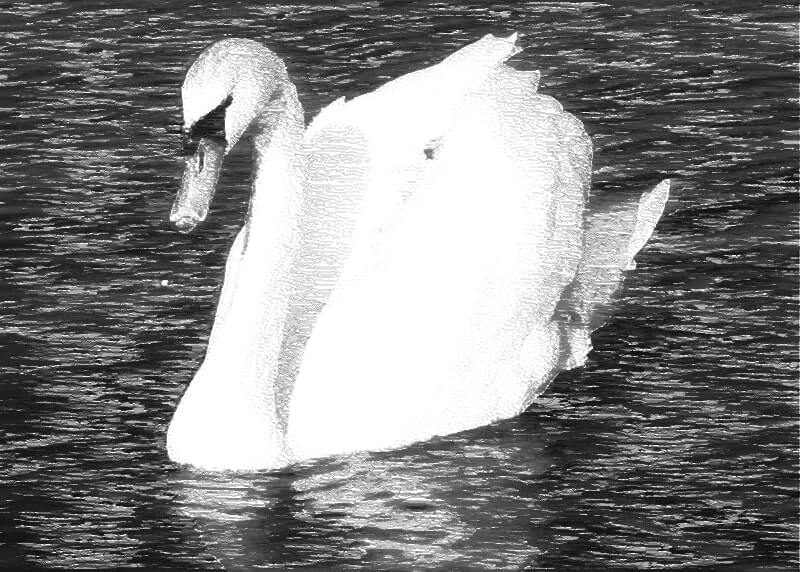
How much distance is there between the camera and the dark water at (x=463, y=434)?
304 inches

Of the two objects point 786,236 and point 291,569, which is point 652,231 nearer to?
point 786,236

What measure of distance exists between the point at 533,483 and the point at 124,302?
2.25 m

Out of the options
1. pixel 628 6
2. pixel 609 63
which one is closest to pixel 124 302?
pixel 609 63

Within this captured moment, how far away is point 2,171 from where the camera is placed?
36.7 ft

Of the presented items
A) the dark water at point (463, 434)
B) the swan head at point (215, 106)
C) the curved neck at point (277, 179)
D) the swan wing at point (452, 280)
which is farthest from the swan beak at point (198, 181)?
the dark water at point (463, 434)

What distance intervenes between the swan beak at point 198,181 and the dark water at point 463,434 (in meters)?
0.82

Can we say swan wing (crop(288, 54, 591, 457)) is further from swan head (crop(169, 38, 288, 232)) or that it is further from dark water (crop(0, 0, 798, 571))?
swan head (crop(169, 38, 288, 232))

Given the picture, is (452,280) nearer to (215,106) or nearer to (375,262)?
(375,262)

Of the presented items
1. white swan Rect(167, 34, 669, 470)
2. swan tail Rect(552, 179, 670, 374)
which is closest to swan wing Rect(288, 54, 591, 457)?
white swan Rect(167, 34, 669, 470)

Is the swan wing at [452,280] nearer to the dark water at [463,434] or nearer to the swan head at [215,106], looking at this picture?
the dark water at [463,434]

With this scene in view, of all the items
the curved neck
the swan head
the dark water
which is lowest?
the dark water

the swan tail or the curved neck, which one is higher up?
the curved neck

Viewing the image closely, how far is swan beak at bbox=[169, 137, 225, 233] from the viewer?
26.6ft

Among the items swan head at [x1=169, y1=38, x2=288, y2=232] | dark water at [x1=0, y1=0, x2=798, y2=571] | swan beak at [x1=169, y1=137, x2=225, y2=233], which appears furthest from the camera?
swan beak at [x1=169, y1=137, x2=225, y2=233]
